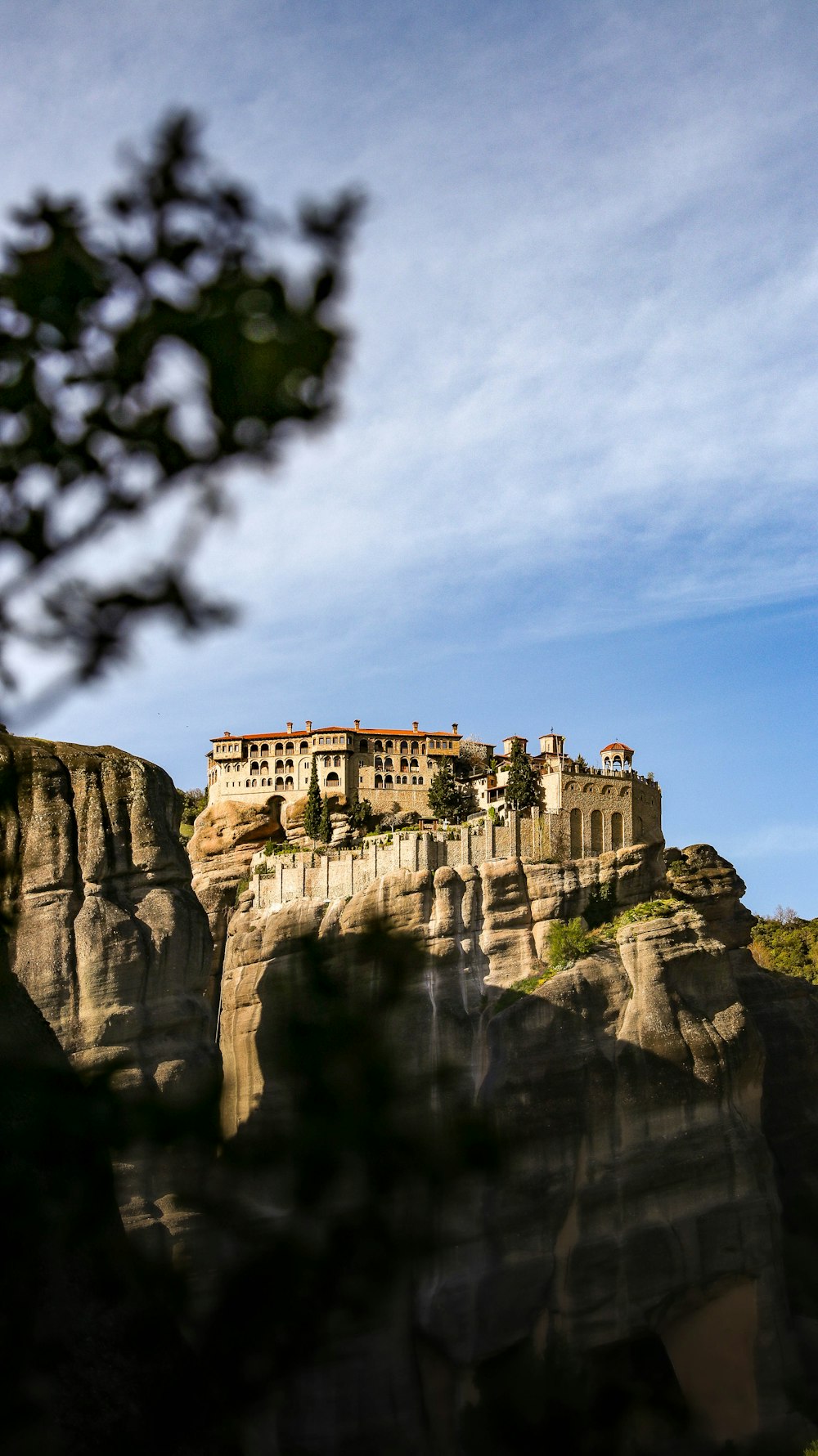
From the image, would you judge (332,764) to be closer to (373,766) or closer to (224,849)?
(373,766)

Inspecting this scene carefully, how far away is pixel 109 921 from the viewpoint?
21047 mm

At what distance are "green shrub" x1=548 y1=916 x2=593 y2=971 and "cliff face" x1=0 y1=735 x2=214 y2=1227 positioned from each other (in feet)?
43.2

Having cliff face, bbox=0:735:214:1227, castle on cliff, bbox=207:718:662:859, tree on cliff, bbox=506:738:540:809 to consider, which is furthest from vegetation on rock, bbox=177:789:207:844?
cliff face, bbox=0:735:214:1227

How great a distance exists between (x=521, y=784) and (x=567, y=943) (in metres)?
7.05

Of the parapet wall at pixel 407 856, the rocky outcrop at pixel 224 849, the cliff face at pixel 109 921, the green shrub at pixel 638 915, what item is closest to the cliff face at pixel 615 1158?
the green shrub at pixel 638 915

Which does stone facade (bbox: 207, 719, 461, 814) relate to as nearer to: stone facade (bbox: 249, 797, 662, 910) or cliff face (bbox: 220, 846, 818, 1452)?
stone facade (bbox: 249, 797, 662, 910)

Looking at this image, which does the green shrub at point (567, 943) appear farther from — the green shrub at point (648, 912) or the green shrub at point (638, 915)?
the green shrub at point (648, 912)

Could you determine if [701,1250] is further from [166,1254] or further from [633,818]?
[166,1254]

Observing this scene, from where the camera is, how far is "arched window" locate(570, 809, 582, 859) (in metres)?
38.7

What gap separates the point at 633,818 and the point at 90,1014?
79.3 feet

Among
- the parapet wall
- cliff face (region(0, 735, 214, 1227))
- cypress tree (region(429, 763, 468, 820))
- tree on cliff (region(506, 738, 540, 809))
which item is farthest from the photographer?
cypress tree (region(429, 763, 468, 820))

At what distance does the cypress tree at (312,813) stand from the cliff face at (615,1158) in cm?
879

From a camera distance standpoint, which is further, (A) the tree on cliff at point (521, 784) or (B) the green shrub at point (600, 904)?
(A) the tree on cliff at point (521, 784)

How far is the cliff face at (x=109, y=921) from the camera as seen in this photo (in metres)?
20.0
